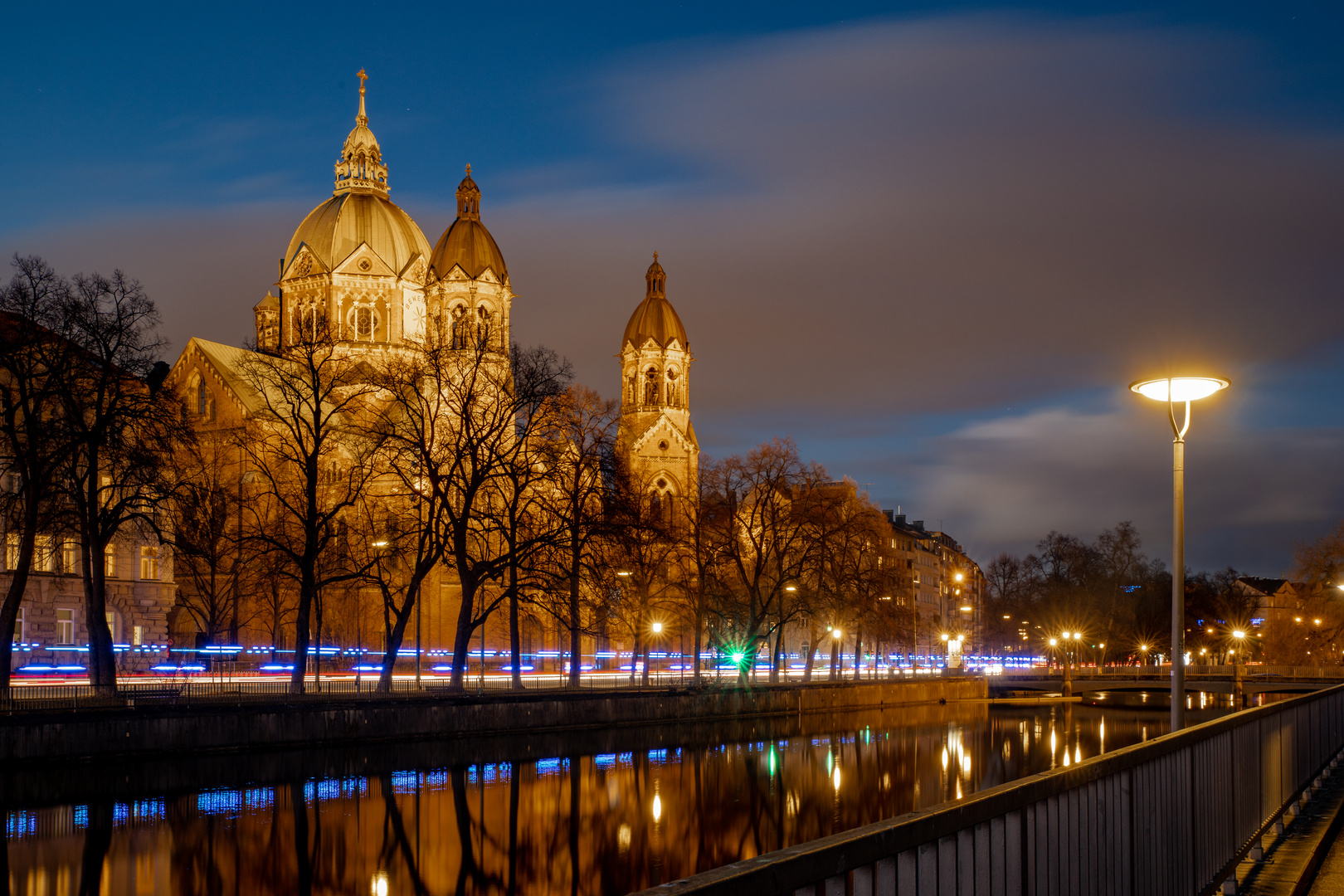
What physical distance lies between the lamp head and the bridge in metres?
71.7

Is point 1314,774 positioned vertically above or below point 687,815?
above

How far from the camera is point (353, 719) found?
3847 centimetres

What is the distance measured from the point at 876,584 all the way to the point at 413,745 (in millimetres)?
31832

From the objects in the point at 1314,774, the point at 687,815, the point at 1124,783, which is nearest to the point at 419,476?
the point at 687,815

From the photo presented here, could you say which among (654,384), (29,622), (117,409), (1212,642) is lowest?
(1212,642)

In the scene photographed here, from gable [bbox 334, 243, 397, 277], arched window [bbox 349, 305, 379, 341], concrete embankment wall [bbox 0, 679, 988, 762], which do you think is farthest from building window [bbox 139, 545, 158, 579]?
gable [bbox 334, 243, 397, 277]

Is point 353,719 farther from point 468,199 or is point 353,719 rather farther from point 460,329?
point 468,199

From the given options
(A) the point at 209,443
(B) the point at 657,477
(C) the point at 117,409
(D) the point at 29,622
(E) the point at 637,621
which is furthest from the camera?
(B) the point at 657,477

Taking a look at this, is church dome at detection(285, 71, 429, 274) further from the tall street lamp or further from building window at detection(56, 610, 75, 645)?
the tall street lamp

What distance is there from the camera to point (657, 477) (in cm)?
10006

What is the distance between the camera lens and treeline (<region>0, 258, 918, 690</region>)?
124 ft

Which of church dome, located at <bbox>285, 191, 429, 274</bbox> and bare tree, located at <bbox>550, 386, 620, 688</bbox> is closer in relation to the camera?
bare tree, located at <bbox>550, 386, 620, 688</bbox>

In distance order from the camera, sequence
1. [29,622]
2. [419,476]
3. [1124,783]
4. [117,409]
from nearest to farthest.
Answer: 1. [1124,783]
2. [117,409]
3. [419,476]
4. [29,622]

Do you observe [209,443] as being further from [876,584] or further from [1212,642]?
[1212,642]
